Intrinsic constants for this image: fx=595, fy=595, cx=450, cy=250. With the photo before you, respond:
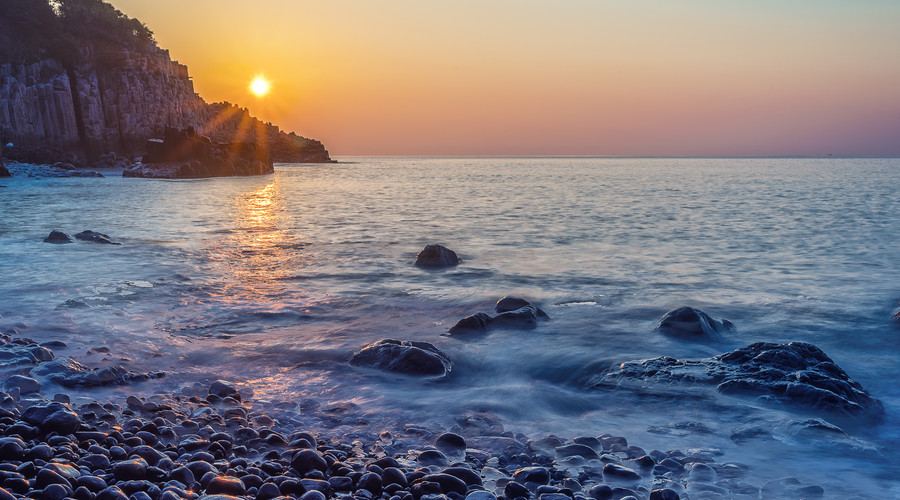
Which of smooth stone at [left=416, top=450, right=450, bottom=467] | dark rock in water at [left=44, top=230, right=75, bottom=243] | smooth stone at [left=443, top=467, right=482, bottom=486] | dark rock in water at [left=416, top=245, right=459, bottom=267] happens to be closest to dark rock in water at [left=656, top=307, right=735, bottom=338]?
smooth stone at [left=416, top=450, right=450, bottom=467]

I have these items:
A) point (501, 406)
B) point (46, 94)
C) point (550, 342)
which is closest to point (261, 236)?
point (550, 342)

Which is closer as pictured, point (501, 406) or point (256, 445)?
point (256, 445)

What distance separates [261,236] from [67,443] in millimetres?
13347

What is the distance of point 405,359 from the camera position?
583 centimetres

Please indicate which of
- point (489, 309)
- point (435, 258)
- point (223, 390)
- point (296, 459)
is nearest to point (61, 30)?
point (435, 258)

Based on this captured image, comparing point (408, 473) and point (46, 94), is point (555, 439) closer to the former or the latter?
point (408, 473)

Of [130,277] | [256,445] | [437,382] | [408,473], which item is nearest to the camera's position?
[408,473]

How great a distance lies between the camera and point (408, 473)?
3619mm

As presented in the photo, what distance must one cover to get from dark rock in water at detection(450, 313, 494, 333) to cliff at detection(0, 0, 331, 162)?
62.7m

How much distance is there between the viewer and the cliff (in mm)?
62438

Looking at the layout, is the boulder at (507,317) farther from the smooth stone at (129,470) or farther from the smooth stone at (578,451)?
the smooth stone at (129,470)

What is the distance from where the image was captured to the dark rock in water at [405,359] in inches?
227

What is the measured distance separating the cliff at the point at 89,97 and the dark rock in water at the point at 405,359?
63492 millimetres

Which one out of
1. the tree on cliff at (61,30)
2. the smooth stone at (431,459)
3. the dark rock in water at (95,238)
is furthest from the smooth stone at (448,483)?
the tree on cliff at (61,30)
